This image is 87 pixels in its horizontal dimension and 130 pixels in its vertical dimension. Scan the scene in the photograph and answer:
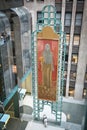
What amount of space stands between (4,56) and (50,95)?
7.74 m

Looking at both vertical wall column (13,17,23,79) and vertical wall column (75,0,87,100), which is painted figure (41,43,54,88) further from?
vertical wall column (75,0,87,100)

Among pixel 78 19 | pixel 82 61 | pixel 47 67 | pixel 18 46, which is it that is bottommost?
pixel 82 61

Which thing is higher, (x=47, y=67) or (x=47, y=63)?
(x=47, y=63)

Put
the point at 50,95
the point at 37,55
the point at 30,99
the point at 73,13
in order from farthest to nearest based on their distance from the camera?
the point at 30,99, the point at 73,13, the point at 50,95, the point at 37,55

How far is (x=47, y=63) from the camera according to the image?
21828mm

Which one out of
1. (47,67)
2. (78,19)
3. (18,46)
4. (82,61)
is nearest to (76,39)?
(78,19)

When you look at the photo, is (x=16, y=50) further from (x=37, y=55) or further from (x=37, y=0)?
(x=37, y=0)

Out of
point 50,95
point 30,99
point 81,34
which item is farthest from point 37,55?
point 30,99

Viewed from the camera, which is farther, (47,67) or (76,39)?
(76,39)

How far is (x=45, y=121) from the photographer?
80.0 ft

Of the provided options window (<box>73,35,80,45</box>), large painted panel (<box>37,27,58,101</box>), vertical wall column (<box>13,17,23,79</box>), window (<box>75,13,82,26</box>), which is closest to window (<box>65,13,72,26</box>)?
window (<box>75,13,82,26</box>)

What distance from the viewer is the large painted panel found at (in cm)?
2070

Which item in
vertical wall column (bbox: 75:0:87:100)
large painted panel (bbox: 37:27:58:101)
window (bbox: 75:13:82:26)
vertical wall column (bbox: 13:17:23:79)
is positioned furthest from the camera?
vertical wall column (bbox: 75:0:87:100)

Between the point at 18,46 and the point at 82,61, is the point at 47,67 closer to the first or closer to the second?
the point at 18,46
